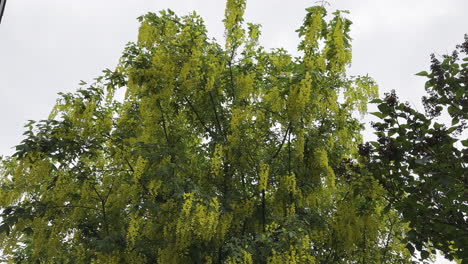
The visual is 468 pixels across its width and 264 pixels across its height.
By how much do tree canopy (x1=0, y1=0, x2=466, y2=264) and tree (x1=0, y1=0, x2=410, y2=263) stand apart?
2 cm

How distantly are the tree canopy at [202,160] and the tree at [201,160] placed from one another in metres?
0.02

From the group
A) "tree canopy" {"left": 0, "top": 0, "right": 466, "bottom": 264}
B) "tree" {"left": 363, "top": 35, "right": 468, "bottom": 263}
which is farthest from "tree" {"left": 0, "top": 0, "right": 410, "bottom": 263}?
"tree" {"left": 363, "top": 35, "right": 468, "bottom": 263}

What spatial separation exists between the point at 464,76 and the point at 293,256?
3135mm

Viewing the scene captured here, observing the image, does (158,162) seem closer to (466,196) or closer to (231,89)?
(231,89)

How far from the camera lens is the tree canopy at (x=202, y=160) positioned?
5.98m

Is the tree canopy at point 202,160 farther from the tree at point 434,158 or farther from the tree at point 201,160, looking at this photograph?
the tree at point 434,158

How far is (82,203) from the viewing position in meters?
6.70

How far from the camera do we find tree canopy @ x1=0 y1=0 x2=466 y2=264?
19.6 feet

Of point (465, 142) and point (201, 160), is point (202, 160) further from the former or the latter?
point (465, 142)

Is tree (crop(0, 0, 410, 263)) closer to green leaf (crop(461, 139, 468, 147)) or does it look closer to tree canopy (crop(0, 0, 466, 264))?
tree canopy (crop(0, 0, 466, 264))

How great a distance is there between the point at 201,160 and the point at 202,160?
0.8 inches

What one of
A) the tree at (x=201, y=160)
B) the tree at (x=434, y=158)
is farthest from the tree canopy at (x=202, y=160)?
the tree at (x=434, y=158)

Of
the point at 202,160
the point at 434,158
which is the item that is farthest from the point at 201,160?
the point at 434,158

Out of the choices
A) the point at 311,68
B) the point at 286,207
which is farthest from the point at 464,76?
the point at 286,207
